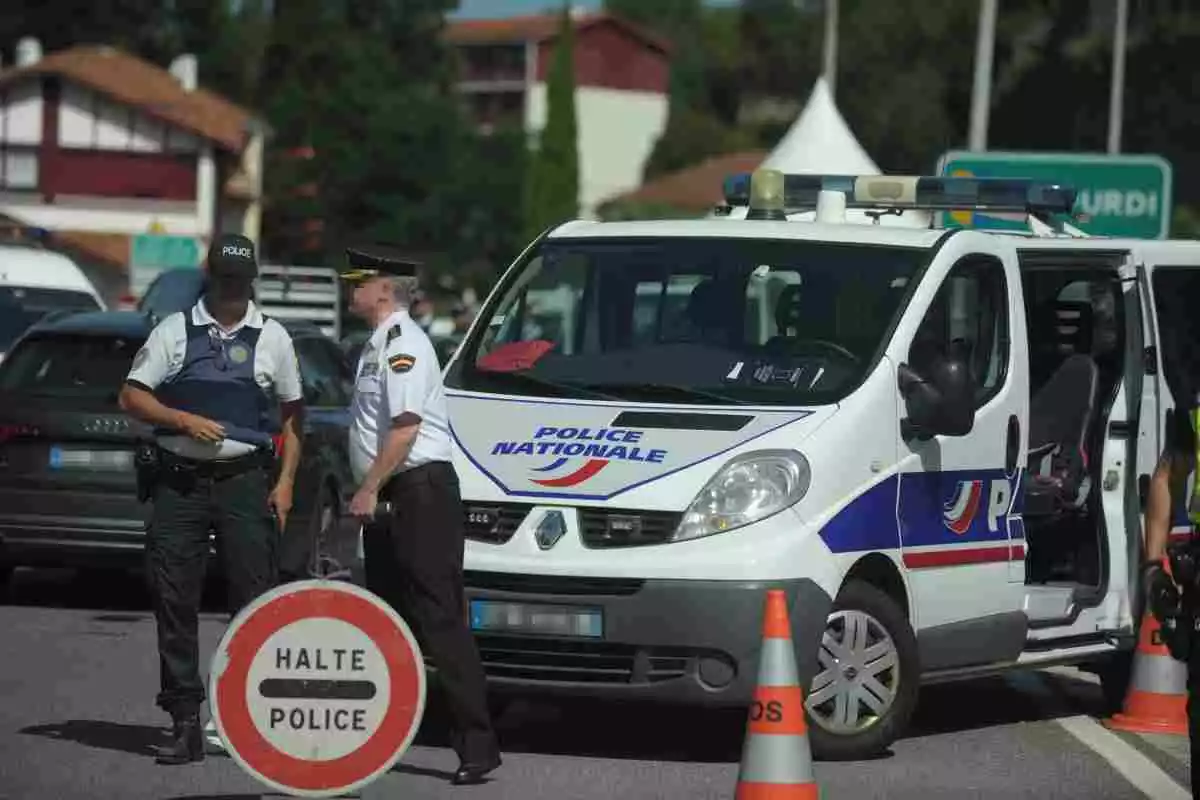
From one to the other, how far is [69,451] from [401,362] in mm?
5657

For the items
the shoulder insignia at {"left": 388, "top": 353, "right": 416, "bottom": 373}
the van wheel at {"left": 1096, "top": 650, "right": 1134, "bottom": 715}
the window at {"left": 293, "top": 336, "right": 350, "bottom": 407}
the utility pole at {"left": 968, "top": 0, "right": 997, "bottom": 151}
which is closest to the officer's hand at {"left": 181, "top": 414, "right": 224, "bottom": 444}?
the shoulder insignia at {"left": 388, "top": 353, "right": 416, "bottom": 373}

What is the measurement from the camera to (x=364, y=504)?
27.8 ft

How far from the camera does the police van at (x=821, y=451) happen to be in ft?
30.7

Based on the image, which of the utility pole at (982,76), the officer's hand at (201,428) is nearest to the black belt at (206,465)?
the officer's hand at (201,428)

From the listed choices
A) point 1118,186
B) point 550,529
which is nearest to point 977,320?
point 550,529

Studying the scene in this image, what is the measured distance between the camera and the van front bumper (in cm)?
926

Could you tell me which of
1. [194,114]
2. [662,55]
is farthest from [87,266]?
[662,55]

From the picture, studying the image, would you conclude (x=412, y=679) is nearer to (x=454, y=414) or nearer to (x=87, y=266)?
(x=454, y=414)

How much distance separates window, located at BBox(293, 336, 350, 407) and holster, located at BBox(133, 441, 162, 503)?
20.2 ft

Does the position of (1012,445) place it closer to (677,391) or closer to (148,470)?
(677,391)

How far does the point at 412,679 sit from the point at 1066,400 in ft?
16.7

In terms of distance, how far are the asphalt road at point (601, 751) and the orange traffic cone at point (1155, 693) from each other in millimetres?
136

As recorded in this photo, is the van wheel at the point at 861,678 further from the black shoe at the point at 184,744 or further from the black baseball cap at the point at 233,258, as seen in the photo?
the black baseball cap at the point at 233,258

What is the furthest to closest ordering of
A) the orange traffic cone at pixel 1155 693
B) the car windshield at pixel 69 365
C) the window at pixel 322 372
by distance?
the window at pixel 322 372, the car windshield at pixel 69 365, the orange traffic cone at pixel 1155 693
